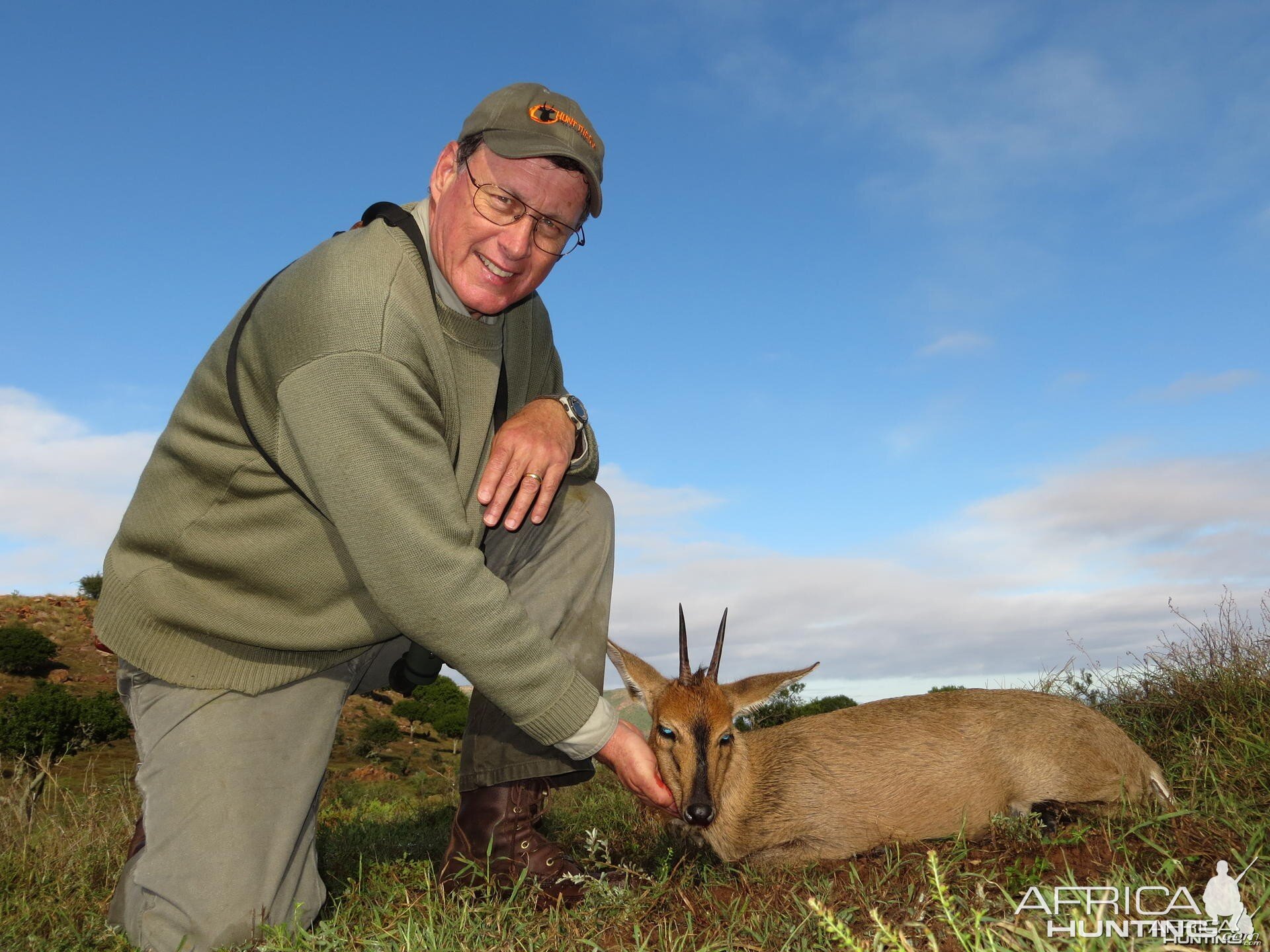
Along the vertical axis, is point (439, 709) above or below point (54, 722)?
above

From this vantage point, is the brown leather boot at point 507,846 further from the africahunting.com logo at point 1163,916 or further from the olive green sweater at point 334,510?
the africahunting.com logo at point 1163,916

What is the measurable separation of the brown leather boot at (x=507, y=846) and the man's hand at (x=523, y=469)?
131 cm

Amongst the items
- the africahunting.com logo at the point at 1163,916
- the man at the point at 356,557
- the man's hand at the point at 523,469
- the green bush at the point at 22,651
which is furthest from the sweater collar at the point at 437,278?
the green bush at the point at 22,651

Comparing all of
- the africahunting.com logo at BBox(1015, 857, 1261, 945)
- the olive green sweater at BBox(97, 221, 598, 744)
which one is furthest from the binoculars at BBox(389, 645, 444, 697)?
the africahunting.com logo at BBox(1015, 857, 1261, 945)

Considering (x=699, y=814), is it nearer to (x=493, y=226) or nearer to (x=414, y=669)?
(x=414, y=669)

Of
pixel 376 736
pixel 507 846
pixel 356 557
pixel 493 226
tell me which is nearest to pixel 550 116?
pixel 493 226

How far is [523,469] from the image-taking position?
4.50 m

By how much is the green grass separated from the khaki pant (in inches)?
10.6

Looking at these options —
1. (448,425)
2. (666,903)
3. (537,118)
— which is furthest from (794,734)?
(537,118)

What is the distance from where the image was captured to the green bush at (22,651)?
16422mm

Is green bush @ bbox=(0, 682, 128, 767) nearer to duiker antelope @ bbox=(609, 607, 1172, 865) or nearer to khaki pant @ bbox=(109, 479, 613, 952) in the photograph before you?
khaki pant @ bbox=(109, 479, 613, 952)

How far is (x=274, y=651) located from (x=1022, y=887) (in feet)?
11.3

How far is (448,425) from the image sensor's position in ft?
14.3

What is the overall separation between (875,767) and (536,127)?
4455 mm
